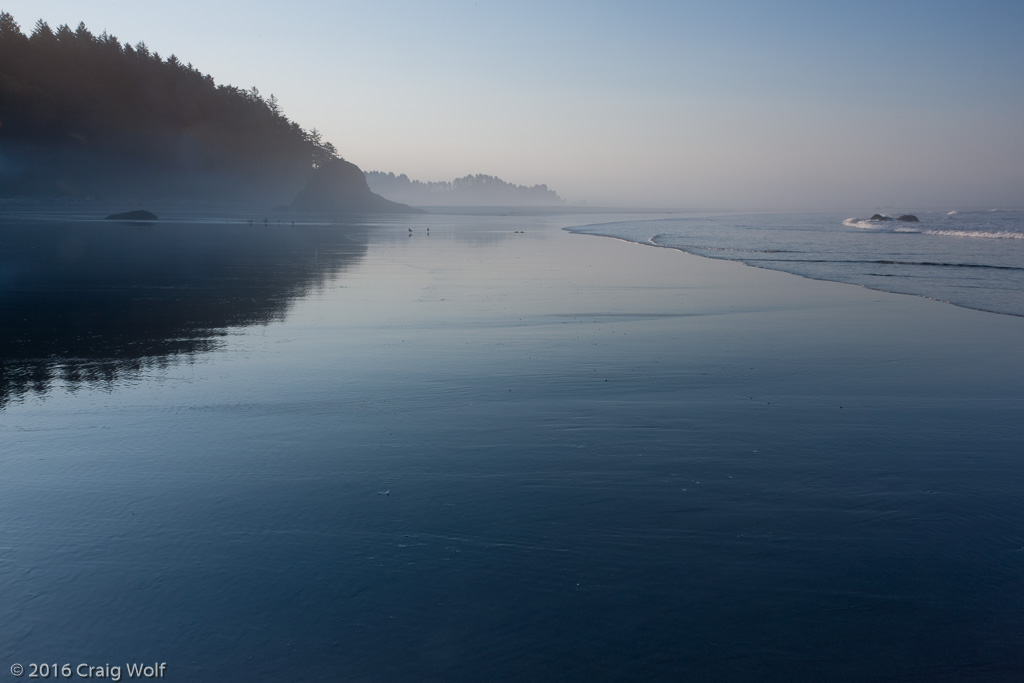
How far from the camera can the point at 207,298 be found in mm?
13359

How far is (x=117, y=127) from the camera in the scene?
82375 millimetres

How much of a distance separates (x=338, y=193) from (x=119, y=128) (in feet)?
117

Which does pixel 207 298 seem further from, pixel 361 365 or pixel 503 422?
pixel 503 422

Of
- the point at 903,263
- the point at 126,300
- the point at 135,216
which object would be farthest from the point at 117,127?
the point at 903,263

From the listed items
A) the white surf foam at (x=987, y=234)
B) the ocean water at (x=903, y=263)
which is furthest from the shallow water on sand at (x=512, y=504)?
the white surf foam at (x=987, y=234)

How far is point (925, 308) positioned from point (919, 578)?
35.5 ft

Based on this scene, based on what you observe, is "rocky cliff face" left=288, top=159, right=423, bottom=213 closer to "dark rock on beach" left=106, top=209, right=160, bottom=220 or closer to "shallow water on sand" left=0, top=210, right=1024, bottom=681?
"dark rock on beach" left=106, top=209, right=160, bottom=220

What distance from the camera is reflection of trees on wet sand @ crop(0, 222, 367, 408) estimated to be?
816 centimetres

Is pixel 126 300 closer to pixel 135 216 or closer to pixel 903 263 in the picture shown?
pixel 903 263

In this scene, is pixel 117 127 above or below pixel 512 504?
above

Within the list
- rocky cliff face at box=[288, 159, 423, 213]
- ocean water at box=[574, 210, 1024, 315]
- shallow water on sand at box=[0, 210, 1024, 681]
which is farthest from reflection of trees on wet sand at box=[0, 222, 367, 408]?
rocky cliff face at box=[288, 159, 423, 213]

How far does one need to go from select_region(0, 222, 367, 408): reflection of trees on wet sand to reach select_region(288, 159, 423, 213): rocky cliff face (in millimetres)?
83370

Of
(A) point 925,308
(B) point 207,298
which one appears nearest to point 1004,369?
(A) point 925,308

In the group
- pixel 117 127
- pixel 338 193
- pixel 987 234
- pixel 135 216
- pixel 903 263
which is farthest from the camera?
pixel 338 193
